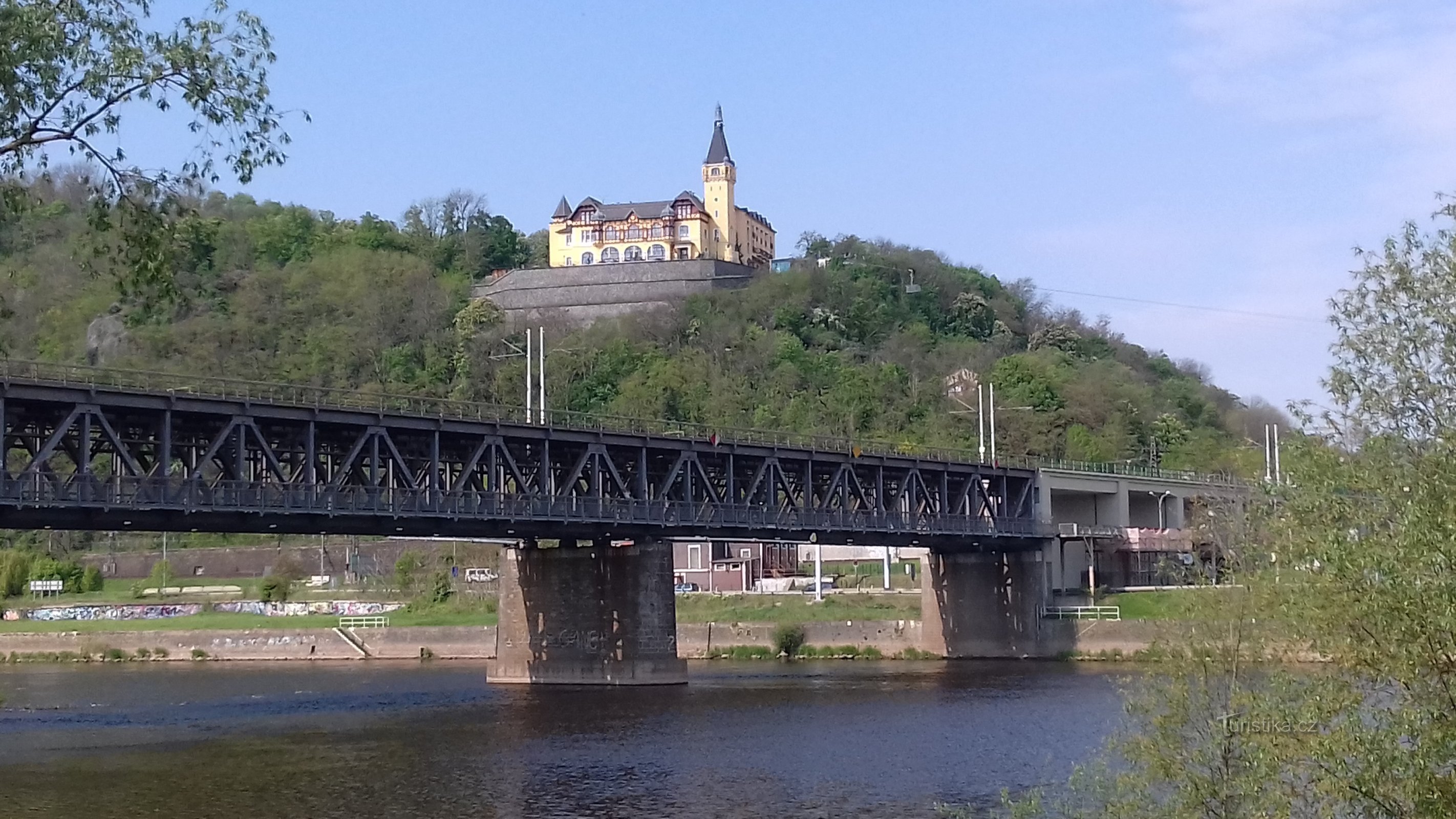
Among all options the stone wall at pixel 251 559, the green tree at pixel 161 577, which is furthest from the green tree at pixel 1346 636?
the green tree at pixel 161 577

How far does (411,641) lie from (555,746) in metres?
62.4

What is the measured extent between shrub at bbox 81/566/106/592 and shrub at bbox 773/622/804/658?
232 ft

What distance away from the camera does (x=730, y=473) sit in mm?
88438

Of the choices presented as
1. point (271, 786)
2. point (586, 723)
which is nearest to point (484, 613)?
point (586, 723)

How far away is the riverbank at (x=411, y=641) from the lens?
10256 cm

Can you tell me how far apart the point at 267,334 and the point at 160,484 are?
11849 cm

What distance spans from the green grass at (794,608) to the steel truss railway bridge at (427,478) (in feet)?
29.1

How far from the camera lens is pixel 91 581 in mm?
146750

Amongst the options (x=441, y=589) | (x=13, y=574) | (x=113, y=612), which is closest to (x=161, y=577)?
(x=13, y=574)

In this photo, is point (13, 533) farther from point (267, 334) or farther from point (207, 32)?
point (207, 32)

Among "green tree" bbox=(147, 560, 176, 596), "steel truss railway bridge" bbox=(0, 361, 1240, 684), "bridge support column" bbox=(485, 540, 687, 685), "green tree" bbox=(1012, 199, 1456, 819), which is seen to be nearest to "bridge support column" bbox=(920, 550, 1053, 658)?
"steel truss railway bridge" bbox=(0, 361, 1240, 684)

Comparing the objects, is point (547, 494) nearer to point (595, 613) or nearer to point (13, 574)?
point (595, 613)

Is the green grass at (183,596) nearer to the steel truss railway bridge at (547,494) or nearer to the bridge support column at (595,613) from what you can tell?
the steel truss railway bridge at (547,494)

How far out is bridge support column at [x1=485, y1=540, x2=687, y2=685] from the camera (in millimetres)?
83812
